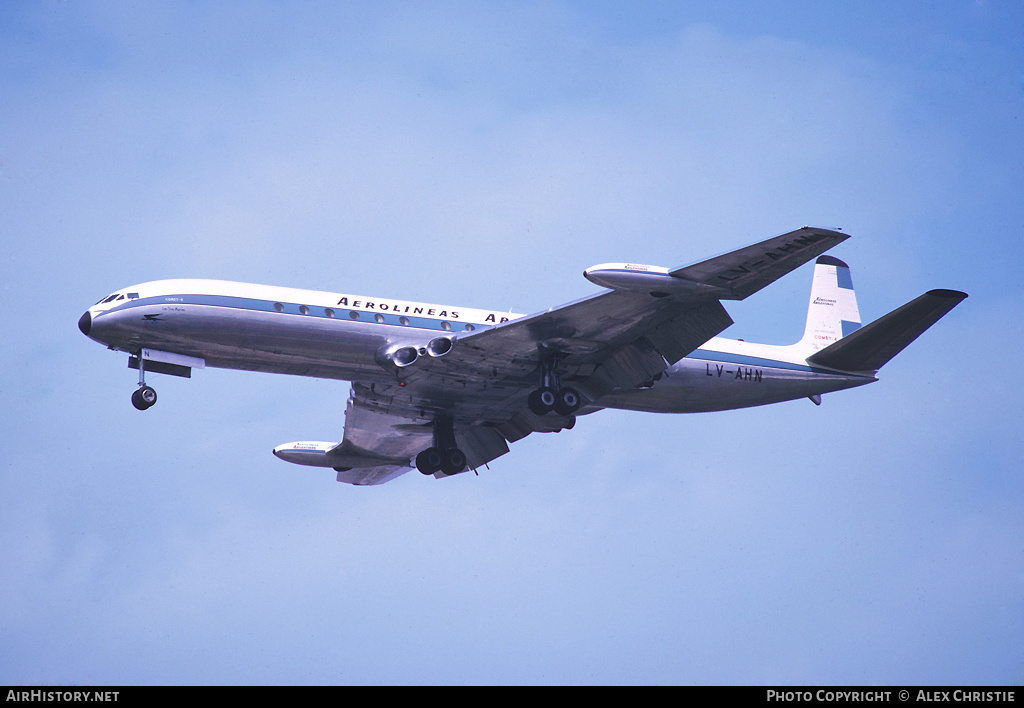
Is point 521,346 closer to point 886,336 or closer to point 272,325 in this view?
point 272,325

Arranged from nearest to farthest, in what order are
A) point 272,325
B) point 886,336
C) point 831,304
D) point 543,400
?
point 272,325
point 543,400
point 886,336
point 831,304

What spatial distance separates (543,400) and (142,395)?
31.9 ft

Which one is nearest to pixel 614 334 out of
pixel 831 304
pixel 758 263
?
pixel 758 263

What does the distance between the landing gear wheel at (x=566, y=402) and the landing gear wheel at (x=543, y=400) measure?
0.34 feet

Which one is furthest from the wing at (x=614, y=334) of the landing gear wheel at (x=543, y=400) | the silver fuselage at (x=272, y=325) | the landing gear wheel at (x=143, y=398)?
the landing gear wheel at (x=143, y=398)

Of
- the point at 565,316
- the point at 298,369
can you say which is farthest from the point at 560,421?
the point at 298,369

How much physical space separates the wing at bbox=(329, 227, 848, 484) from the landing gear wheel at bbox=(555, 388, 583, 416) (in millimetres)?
516

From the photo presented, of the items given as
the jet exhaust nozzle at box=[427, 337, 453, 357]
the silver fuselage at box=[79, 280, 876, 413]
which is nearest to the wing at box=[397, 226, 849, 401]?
the jet exhaust nozzle at box=[427, 337, 453, 357]

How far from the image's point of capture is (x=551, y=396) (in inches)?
1068

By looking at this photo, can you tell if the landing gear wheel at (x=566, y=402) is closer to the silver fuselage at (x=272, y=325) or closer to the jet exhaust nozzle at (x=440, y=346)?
the silver fuselage at (x=272, y=325)

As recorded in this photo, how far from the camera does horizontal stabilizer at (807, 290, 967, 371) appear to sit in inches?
973
